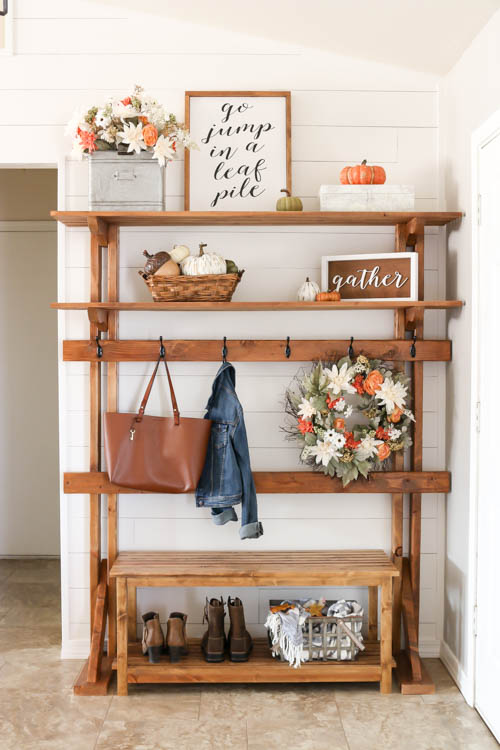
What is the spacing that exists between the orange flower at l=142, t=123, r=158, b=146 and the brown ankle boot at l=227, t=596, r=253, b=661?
5.95 feet

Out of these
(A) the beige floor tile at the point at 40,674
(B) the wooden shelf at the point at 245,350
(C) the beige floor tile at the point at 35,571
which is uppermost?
(B) the wooden shelf at the point at 245,350

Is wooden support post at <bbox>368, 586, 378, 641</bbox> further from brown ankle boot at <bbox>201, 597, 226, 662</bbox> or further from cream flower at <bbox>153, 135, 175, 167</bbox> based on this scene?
cream flower at <bbox>153, 135, 175, 167</bbox>

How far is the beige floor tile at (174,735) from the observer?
7.72ft

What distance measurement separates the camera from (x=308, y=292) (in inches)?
110

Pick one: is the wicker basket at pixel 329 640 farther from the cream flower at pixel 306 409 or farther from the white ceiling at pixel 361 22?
the white ceiling at pixel 361 22

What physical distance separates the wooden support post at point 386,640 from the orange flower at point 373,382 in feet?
2.42

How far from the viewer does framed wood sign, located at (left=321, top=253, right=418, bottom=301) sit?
9.12 feet

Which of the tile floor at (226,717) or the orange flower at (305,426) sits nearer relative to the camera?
the tile floor at (226,717)

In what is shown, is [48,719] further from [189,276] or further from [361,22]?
[361,22]

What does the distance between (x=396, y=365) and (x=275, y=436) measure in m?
0.59

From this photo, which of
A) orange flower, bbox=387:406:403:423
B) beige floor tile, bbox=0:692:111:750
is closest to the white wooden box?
orange flower, bbox=387:406:403:423

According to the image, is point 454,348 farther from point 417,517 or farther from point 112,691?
point 112,691

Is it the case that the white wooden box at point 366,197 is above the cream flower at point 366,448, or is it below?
above

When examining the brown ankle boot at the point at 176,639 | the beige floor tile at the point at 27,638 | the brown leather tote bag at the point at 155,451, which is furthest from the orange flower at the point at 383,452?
the beige floor tile at the point at 27,638
